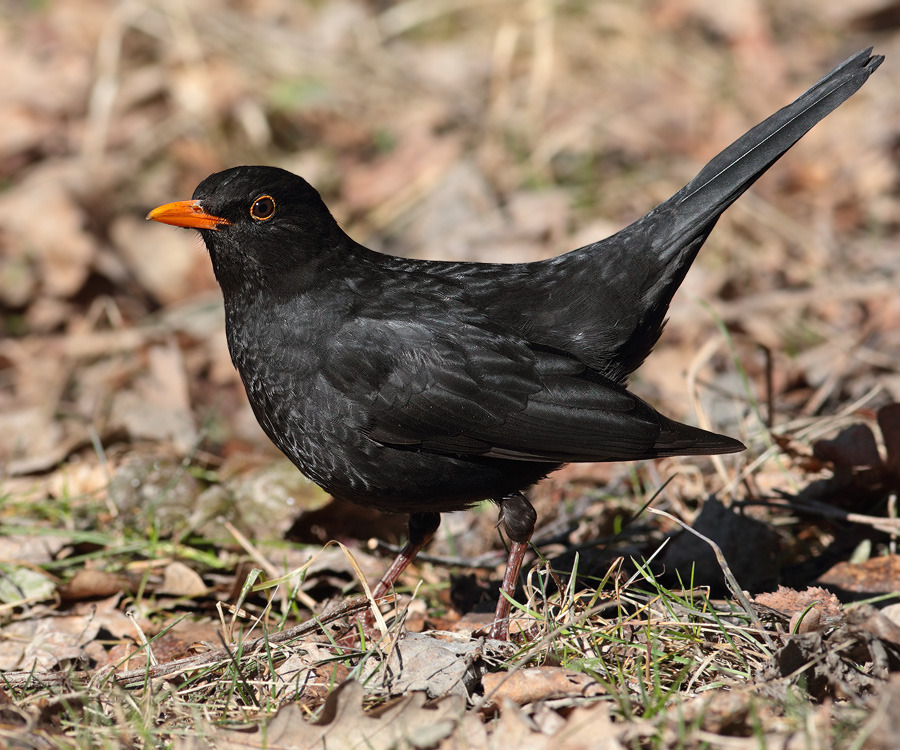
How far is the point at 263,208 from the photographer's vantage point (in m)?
3.84

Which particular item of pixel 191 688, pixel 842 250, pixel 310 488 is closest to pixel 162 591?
pixel 310 488

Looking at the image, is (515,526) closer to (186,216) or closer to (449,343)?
(449,343)

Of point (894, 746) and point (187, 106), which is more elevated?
point (187, 106)

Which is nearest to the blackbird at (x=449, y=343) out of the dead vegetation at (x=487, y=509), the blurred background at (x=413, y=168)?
the dead vegetation at (x=487, y=509)

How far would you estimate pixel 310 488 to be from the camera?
15.3 feet

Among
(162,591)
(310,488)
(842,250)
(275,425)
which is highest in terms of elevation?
(842,250)

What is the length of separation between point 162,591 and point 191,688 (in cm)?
117

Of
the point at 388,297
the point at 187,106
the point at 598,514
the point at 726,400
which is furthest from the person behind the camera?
the point at 187,106

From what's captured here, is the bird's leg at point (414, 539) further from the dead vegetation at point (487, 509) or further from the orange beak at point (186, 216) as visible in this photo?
the orange beak at point (186, 216)

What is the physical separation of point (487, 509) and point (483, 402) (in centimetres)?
137

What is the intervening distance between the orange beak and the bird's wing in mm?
694

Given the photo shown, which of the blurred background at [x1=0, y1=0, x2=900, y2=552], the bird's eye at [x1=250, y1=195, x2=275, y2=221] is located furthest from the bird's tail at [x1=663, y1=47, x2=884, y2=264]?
the bird's eye at [x1=250, y1=195, x2=275, y2=221]

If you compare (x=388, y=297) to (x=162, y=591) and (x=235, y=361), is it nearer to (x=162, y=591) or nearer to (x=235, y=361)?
(x=235, y=361)

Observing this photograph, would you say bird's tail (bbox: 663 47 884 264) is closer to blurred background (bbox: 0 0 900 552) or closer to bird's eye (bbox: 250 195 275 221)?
blurred background (bbox: 0 0 900 552)
